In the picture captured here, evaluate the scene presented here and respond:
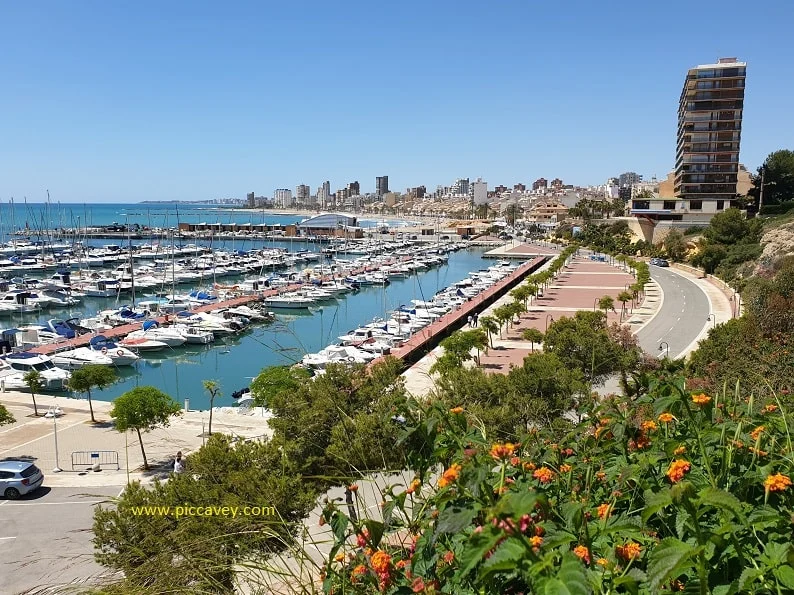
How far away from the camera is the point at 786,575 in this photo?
165 cm

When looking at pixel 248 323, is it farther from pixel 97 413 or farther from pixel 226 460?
pixel 226 460

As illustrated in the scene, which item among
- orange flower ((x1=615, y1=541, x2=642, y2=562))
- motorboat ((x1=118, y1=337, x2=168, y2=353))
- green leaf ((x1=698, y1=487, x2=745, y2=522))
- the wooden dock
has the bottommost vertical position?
motorboat ((x1=118, y1=337, x2=168, y2=353))


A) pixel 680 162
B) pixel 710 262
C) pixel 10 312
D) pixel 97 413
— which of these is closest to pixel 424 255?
pixel 680 162

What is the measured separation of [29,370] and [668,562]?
85.1ft

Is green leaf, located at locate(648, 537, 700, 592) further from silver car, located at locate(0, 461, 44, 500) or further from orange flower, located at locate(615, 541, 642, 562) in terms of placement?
silver car, located at locate(0, 461, 44, 500)

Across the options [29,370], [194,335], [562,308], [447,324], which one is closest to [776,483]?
[29,370]

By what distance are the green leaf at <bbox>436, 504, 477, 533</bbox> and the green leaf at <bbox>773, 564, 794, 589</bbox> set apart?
84 centimetres

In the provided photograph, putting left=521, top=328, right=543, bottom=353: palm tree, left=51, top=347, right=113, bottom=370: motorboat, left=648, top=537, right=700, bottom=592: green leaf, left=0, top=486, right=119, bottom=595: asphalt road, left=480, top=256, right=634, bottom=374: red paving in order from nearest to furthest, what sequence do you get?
1. left=648, top=537, right=700, bottom=592: green leaf
2. left=0, top=486, right=119, bottom=595: asphalt road
3. left=521, top=328, right=543, bottom=353: palm tree
4. left=480, top=256, right=634, bottom=374: red paving
5. left=51, top=347, right=113, bottom=370: motorboat

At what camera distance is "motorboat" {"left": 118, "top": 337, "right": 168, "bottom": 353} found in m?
27.8

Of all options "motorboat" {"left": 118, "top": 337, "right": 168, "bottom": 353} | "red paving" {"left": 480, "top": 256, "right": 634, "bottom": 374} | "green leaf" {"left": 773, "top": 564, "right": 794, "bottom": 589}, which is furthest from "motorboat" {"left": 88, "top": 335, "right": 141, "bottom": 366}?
"green leaf" {"left": 773, "top": 564, "right": 794, "bottom": 589}

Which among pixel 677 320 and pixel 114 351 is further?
pixel 677 320

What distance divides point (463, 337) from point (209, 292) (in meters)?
25.3

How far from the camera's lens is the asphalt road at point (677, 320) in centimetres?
2258

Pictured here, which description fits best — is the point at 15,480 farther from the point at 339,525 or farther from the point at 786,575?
the point at 786,575
